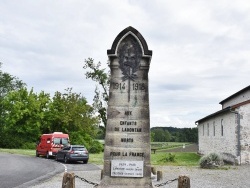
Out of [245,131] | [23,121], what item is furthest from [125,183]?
[23,121]

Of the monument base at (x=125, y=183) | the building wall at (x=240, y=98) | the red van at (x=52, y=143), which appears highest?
the building wall at (x=240, y=98)

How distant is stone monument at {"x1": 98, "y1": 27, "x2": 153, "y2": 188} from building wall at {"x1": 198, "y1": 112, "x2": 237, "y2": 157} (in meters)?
18.9

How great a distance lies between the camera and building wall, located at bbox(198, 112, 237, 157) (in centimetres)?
2738

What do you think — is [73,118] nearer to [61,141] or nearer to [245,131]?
[61,141]

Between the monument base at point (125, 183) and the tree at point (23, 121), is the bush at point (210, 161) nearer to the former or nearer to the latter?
the monument base at point (125, 183)

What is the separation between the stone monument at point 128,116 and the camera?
8.99 m

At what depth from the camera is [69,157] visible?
25234 mm

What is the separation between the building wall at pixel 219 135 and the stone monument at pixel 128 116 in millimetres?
18932

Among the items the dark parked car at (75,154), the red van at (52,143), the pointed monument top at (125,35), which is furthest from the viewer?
the red van at (52,143)

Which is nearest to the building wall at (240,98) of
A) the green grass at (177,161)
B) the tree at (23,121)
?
the green grass at (177,161)

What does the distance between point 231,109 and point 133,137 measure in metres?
19.4

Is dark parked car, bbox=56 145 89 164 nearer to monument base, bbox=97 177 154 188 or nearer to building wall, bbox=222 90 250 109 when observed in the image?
monument base, bbox=97 177 154 188

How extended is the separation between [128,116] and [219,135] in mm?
24374

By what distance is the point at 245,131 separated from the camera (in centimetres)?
2616
